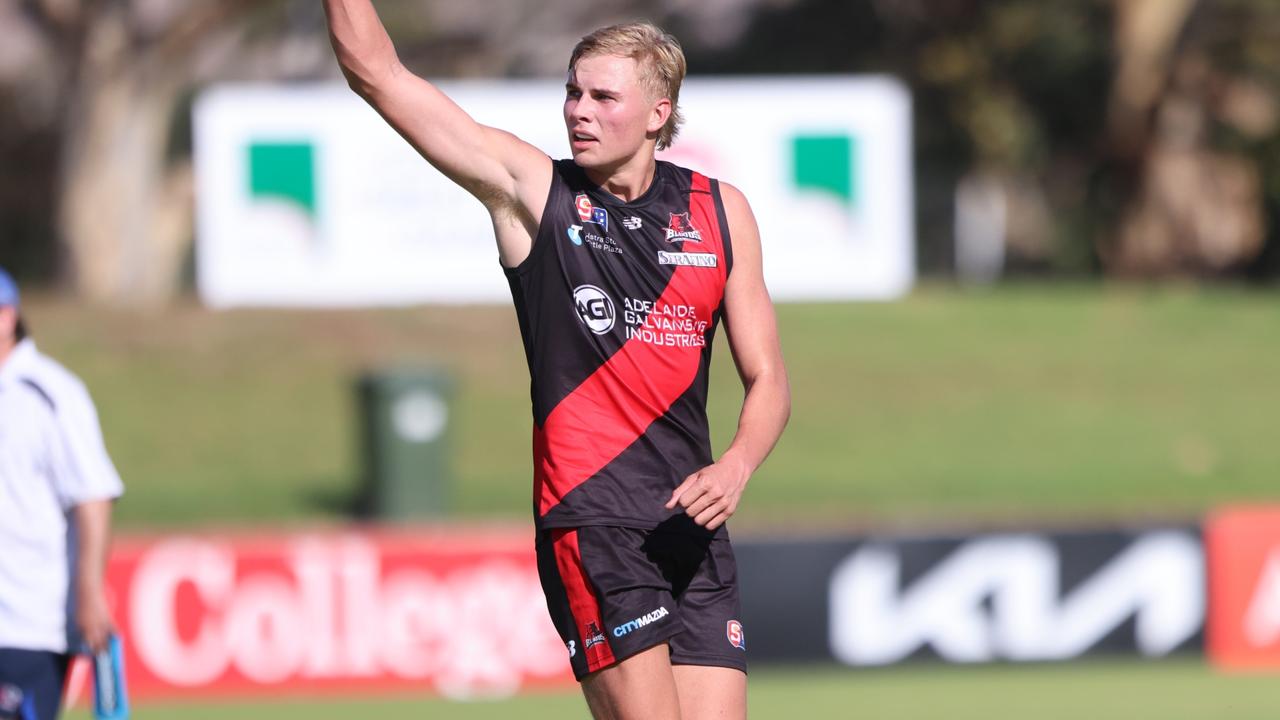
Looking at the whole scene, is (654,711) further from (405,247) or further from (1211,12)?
(1211,12)

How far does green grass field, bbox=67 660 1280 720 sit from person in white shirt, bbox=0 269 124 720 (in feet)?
17.3

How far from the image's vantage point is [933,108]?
33250 mm

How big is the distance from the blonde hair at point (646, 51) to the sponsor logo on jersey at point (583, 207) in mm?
294

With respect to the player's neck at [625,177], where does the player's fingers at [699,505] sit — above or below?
below

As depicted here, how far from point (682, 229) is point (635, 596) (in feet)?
2.86

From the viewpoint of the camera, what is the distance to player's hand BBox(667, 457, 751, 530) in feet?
14.4

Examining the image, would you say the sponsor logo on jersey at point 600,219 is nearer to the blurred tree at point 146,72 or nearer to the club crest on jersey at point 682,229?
the club crest on jersey at point 682,229

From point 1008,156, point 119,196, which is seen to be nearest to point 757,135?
point 119,196

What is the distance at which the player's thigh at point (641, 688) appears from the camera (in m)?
4.49

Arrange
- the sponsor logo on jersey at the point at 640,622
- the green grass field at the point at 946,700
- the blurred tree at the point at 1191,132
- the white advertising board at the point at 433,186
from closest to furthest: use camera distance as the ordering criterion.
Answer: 1. the sponsor logo on jersey at the point at 640,622
2. the green grass field at the point at 946,700
3. the white advertising board at the point at 433,186
4. the blurred tree at the point at 1191,132

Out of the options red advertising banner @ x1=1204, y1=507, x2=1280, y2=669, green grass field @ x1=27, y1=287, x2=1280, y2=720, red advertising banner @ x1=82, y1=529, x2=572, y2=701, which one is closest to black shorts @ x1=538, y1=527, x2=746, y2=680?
red advertising banner @ x1=82, y1=529, x2=572, y2=701

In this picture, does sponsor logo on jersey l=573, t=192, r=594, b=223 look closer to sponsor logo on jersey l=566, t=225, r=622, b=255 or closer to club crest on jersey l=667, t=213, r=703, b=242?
sponsor logo on jersey l=566, t=225, r=622, b=255

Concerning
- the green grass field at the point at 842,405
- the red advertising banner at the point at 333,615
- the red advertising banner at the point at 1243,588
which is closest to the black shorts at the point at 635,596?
the red advertising banner at the point at 333,615

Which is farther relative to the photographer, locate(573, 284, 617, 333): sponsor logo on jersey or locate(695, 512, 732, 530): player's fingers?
locate(573, 284, 617, 333): sponsor logo on jersey
